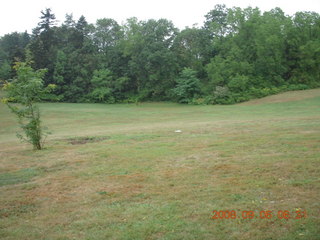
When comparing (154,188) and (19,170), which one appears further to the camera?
(19,170)

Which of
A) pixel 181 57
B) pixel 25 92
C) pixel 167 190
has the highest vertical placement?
pixel 181 57

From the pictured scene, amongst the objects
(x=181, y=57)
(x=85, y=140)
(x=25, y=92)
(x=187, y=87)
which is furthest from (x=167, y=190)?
(x=181, y=57)

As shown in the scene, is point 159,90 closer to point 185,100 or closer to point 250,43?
point 185,100

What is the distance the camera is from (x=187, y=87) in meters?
48.2

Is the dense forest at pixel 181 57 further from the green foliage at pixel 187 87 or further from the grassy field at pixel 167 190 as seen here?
the grassy field at pixel 167 190

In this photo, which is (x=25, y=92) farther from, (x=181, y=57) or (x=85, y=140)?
(x=181, y=57)

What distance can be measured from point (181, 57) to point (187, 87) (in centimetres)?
919

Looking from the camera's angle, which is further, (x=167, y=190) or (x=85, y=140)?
(x=85, y=140)

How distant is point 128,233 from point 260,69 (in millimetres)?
48188

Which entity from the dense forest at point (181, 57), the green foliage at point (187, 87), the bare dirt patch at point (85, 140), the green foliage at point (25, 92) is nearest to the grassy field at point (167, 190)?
the green foliage at point (25, 92)

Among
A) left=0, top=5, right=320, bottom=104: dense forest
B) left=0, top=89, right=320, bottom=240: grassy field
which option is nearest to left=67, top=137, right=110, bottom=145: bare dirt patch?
left=0, top=89, right=320, bottom=240: grassy field

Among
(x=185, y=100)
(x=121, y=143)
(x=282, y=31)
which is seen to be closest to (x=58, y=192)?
(x=121, y=143)

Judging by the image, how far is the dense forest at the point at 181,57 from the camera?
153 feet

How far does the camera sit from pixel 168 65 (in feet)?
170
